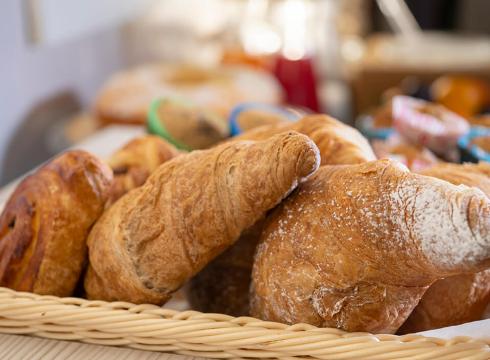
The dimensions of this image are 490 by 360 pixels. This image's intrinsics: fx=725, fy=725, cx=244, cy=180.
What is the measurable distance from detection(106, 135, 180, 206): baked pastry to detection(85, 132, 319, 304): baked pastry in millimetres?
96

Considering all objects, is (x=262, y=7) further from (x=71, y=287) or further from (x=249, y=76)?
(x=71, y=287)

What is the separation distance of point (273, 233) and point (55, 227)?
0.74ft

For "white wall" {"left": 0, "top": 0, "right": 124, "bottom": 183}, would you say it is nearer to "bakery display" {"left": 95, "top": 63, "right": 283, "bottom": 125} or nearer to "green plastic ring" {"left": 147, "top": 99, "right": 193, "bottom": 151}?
"bakery display" {"left": 95, "top": 63, "right": 283, "bottom": 125}

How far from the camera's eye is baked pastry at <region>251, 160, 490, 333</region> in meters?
0.56

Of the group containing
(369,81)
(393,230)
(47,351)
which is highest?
(393,230)

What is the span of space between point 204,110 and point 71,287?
18.7 inches

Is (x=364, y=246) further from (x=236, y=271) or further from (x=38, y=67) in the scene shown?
(x=38, y=67)

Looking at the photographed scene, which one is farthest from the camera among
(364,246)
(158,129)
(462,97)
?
(462,97)

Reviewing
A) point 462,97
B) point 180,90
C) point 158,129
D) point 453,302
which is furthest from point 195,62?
point 453,302

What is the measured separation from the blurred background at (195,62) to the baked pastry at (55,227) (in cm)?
83

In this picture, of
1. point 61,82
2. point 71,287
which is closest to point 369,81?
point 61,82

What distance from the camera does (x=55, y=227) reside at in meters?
0.73

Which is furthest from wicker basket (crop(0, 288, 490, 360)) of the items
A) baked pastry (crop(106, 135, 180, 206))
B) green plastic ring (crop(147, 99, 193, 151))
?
green plastic ring (crop(147, 99, 193, 151))

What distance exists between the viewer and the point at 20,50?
1591 millimetres
